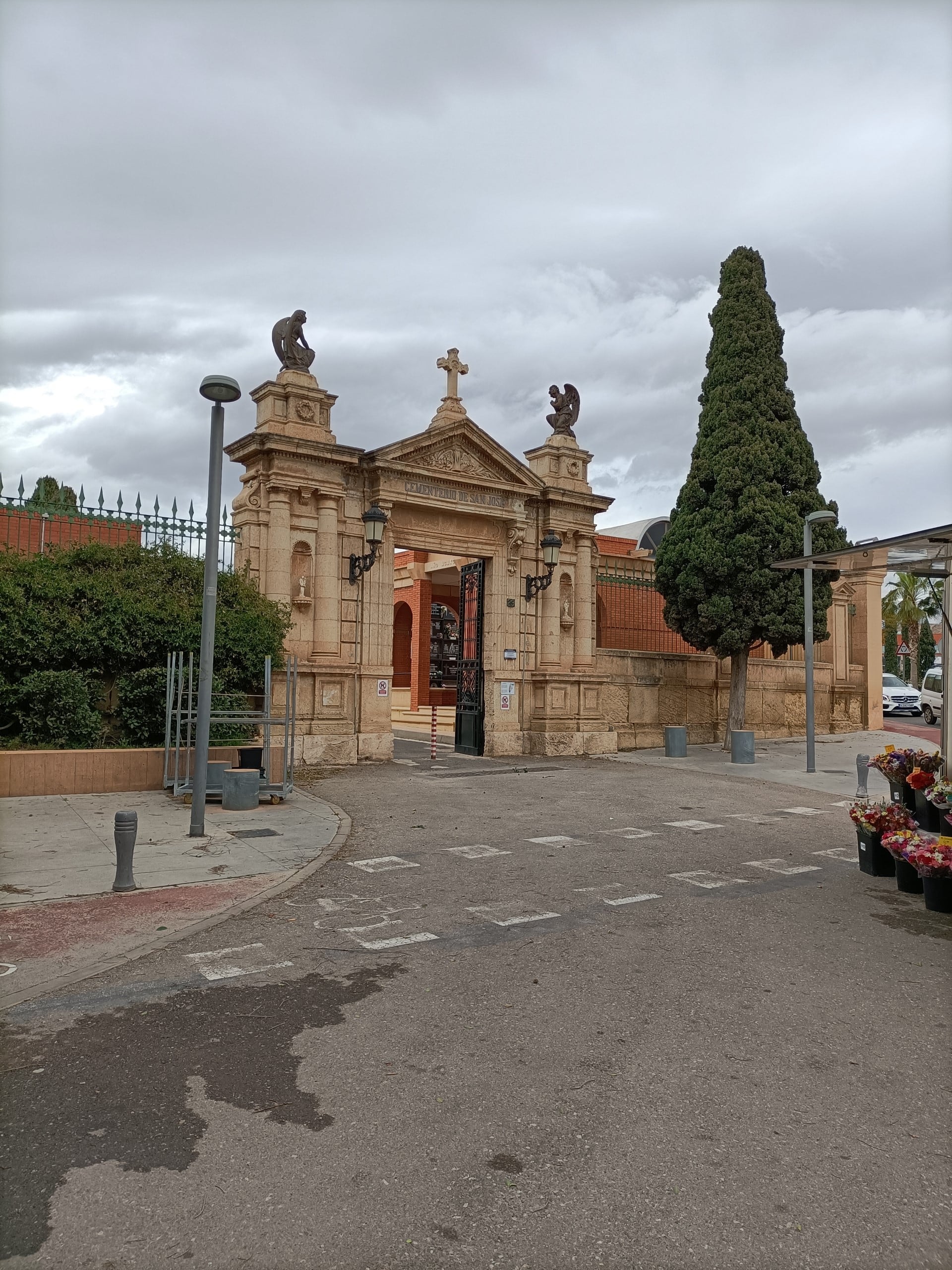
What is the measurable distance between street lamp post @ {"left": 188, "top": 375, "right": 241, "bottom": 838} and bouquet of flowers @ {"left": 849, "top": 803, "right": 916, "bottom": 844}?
257 inches

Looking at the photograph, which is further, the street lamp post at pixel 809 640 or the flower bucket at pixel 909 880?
the street lamp post at pixel 809 640

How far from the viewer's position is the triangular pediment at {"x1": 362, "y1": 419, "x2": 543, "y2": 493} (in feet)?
57.2

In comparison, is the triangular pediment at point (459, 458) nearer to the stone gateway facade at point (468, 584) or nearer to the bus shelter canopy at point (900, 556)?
the stone gateway facade at point (468, 584)

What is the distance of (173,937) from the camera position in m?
6.04

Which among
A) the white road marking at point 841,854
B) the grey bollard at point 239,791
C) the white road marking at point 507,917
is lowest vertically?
the white road marking at point 841,854

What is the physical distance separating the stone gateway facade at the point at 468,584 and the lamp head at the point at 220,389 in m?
6.65

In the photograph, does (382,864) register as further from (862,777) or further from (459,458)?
(459,458)

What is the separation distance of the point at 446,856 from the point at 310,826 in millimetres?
2135

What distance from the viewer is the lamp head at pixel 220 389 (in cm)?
936

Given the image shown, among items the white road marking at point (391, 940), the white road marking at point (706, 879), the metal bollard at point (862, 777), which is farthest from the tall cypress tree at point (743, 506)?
the white road marking at point (391, 940)

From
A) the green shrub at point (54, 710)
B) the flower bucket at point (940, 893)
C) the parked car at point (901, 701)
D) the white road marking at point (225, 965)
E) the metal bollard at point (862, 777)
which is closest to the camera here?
the white road marking at point (225, 965)

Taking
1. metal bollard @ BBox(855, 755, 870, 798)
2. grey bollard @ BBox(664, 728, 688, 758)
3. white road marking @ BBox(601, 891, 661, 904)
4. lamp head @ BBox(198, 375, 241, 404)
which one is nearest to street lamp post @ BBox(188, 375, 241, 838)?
lamp head @ BBox(198, 375, 241, 404)

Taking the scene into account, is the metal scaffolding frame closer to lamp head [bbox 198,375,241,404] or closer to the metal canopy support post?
the metal canopy support post

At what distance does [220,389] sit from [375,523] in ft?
22.7
